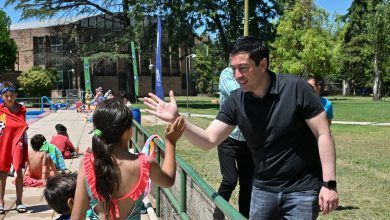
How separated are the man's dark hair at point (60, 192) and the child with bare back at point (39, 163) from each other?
4.40 m

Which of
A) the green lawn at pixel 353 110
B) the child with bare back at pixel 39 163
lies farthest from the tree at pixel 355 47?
the child with bare back at pixel 39 163

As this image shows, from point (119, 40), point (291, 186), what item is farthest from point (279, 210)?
point (119, 40)

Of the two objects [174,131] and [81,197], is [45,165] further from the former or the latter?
[174,131]

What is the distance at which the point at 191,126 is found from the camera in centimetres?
317

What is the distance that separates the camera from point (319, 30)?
47812 mm

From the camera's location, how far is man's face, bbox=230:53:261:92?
9.59 feet

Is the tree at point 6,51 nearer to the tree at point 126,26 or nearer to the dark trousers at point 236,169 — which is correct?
the tree at point 126,26

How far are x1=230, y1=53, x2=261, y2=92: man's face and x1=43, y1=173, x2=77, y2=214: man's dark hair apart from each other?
1.43m

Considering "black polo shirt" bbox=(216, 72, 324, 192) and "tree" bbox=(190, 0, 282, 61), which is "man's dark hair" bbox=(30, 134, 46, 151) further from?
"tree" bbox=(190, 0, 282, 61)

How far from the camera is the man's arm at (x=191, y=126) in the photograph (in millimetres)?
3031

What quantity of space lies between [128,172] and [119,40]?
129 ft

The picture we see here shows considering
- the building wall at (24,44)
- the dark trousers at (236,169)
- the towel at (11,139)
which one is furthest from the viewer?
the building wall at (24,44)

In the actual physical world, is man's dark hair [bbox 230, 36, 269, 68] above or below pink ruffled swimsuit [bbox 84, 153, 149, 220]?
above

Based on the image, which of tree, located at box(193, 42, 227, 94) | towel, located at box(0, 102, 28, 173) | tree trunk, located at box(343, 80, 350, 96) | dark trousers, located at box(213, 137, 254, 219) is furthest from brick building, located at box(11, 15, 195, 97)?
dark trousers, located at box(213, 137, 254, 219)
